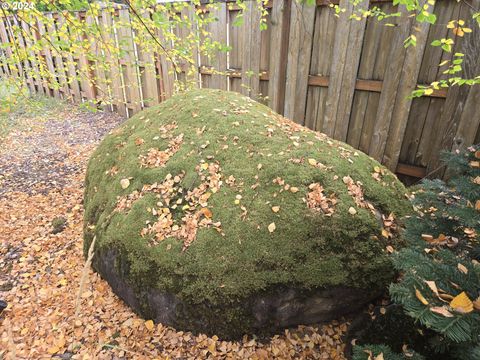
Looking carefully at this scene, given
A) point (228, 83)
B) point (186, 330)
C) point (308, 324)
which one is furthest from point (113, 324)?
point (228, 83)

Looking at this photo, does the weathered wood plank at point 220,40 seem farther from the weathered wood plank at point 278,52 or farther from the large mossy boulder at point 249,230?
the large mossy boulder at point 249,230

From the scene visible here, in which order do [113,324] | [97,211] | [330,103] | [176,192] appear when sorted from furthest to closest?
[330,103], [97,211], [176,192], [113,324]

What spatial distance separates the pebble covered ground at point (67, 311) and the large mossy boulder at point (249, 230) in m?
0.12

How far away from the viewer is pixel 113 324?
2.76 meters

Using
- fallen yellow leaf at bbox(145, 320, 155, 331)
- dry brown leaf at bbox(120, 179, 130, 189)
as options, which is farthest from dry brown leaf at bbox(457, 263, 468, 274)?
dry brown leaf at bbox(120, 179, 130, 189)

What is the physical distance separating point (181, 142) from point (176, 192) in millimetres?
736

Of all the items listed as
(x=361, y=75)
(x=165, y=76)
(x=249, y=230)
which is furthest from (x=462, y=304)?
(x=165, y=76)

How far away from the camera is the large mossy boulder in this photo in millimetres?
2424

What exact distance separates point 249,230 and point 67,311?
1946 mm

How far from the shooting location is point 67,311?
2957 mm

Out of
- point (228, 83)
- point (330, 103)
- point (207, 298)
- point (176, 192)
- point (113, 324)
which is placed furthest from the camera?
point (228, 83)

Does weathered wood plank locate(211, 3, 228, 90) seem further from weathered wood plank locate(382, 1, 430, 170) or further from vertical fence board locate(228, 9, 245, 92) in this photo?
weathered wood plank locate(382, 1, 430, 170)

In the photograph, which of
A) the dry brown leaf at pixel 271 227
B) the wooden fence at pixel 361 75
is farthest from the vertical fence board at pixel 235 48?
the dry brown leaf at pixel 271 227

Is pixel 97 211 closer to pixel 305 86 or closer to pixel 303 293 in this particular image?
pixel 303 293
